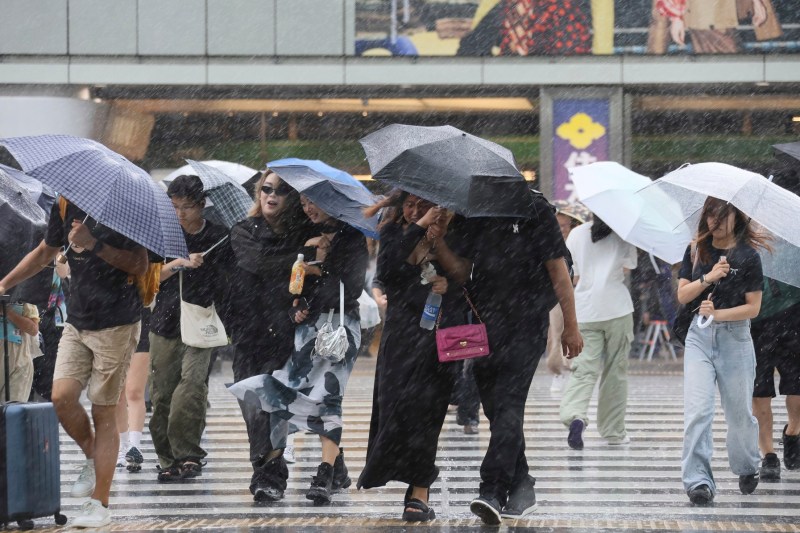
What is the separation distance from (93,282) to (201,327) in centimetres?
200

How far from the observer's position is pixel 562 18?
2292cm

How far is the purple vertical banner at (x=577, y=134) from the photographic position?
23.5 metres

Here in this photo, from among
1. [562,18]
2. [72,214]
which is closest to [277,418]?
[72,214]

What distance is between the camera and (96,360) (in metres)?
7.08

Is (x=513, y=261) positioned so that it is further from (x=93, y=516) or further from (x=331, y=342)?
(x=93, y=516)

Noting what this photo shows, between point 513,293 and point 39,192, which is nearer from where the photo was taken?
point 513,293

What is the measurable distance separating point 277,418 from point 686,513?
240cm

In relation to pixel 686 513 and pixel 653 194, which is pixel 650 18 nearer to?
pixel 653 194

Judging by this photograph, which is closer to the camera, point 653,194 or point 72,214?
point 72,214

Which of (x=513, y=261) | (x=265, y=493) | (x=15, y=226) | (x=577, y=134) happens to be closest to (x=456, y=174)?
(x=513, y=261)

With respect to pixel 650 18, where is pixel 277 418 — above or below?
below

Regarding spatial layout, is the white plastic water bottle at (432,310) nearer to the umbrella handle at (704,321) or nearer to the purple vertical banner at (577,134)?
the umbrella handle at (704,321)

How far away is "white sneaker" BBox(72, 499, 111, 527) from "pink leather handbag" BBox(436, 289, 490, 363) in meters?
1.86

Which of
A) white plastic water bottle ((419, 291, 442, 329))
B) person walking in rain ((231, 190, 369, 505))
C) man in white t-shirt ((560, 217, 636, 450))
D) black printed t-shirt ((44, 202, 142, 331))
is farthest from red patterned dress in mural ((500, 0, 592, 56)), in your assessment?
black printed t-shirt ((44, 202, 142, 331))
